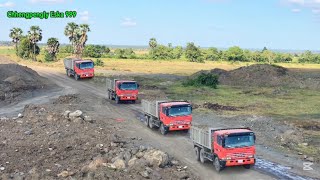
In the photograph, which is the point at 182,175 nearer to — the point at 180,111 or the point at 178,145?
the point at 178,145

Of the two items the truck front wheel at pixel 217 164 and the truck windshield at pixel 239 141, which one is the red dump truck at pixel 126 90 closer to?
the truck front wheel at pixel 217 164

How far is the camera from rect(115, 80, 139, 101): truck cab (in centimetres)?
5219

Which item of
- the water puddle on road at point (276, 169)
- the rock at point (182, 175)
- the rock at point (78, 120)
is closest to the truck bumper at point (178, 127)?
the water puddle on road at point (276, 169)

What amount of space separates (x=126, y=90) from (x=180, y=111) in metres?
17.7

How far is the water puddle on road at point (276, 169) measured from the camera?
25.9 meters

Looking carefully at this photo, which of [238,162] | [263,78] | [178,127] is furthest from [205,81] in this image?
[238,162]

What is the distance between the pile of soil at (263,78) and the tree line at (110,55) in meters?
58.2

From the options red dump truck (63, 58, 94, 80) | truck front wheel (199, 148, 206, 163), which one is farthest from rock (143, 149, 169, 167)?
red dump truck (63, 58, 94, 80)

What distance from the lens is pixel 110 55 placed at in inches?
7170

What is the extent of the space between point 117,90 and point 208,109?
37.2 ft

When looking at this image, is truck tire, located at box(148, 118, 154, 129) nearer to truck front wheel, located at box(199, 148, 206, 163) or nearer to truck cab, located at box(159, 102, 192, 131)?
truck cab, located at box(159, 102, 192, 131)

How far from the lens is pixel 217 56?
596ft

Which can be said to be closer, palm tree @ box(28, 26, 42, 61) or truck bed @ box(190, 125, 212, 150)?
truck bed @ box(190, 125, 212, 150)

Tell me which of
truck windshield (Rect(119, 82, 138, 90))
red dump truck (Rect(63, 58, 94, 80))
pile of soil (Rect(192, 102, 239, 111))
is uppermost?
red dump truck (Rect(63, 58, 94, 80))
